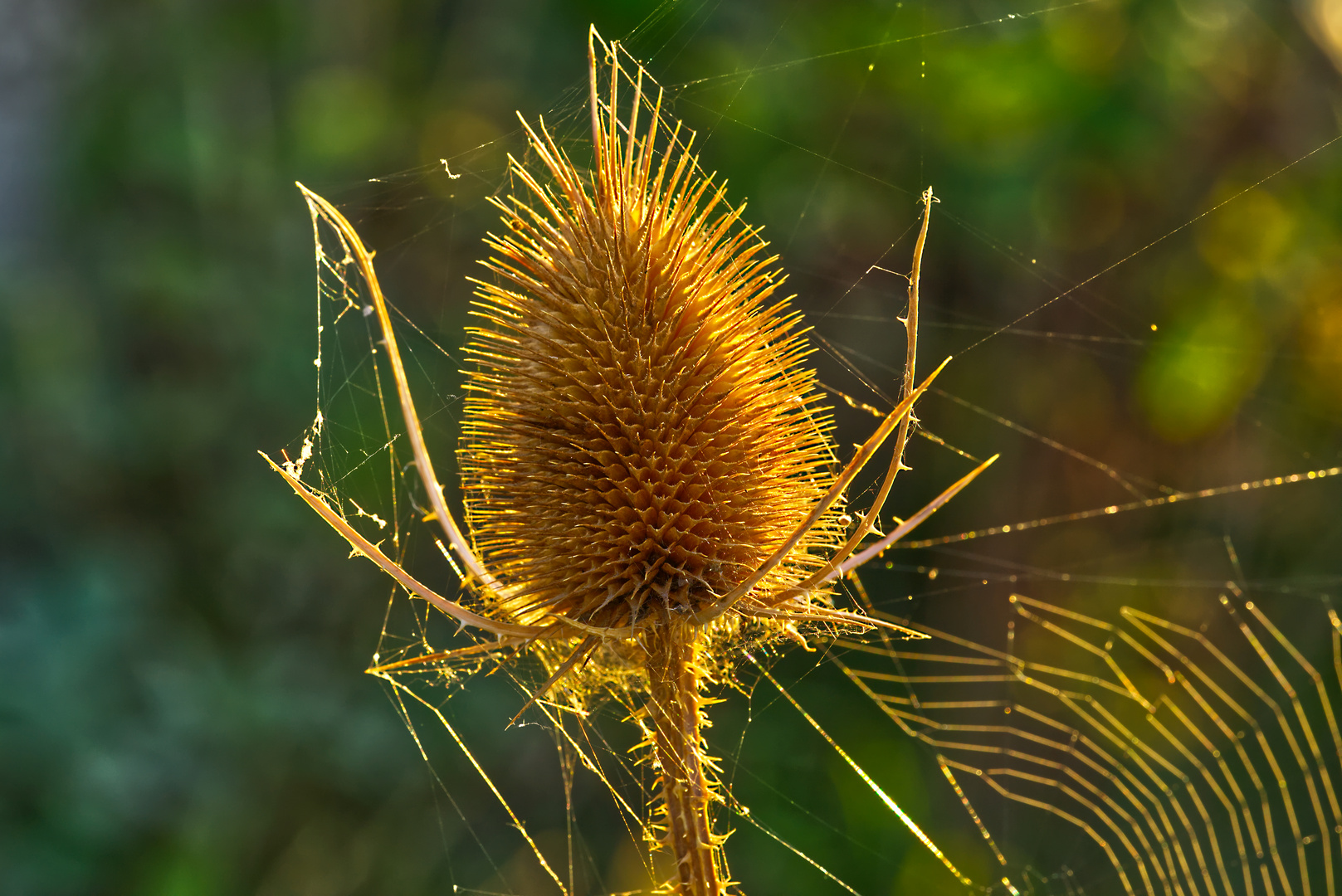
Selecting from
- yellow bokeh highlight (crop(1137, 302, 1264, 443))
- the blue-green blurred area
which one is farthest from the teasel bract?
yellow bokeh highlight (crop(1137, 302, 1264, 443))

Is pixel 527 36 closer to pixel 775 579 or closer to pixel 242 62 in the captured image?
pixel 242 62

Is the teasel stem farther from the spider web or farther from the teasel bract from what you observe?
the spider web

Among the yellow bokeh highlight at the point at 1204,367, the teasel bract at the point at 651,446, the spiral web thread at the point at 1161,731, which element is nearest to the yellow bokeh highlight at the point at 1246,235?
the yellow bokeh highlight at the point at 1204,367

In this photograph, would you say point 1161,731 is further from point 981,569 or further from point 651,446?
point 651,446

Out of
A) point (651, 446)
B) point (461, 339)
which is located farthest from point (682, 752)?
point (461, 339)

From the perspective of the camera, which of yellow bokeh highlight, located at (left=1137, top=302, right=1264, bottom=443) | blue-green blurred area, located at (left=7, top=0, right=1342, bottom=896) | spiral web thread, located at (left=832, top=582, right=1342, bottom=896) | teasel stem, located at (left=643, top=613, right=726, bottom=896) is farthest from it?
spiral web thread, located at (left=832, top=582, right=1342, bottom=896)

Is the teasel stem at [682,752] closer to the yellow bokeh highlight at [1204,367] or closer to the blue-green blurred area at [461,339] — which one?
the blue-green blurred area at [461,339]
